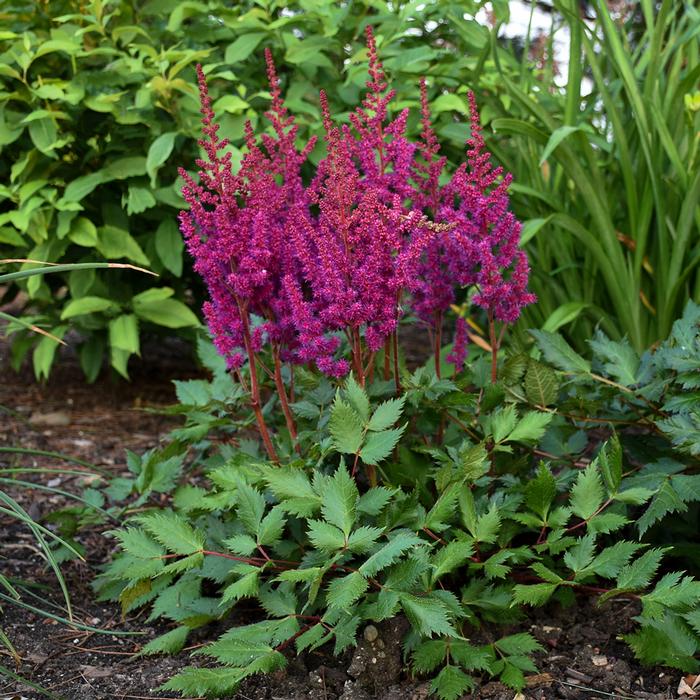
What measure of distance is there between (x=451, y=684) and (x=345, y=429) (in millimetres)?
493

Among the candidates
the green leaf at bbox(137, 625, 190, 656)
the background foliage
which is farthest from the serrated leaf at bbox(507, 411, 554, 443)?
the background foliage

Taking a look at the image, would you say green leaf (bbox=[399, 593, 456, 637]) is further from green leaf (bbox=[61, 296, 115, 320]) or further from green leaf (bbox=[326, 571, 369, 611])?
green leaf (bbox=[61, 296, 115, 320])

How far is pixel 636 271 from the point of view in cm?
284

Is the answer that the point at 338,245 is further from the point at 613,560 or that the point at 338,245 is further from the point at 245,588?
the point at 613,560

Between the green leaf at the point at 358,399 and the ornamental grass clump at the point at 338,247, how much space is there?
53 mm

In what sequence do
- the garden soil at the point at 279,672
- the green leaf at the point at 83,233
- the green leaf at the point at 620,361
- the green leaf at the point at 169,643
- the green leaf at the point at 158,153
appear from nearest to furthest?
the garden soil at the point at 279,672 < the green leaf at the point at 169,643 < the green leaf at the point at 620,361 < the green leaf at the point at 158,153 < the green leaf at the point at 83,233

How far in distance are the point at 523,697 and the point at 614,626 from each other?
325mm

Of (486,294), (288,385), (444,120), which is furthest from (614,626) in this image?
(444,120)

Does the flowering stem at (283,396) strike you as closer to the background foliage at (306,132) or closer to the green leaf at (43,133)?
the background foliage at (306,132)

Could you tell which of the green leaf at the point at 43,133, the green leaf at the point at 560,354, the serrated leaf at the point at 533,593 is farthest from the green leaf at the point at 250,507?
the green leaf at the point at 43,133

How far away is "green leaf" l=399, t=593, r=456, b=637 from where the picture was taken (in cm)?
149

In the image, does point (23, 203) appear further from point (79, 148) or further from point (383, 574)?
point (383, 574)

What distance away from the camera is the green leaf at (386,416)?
1688 mm

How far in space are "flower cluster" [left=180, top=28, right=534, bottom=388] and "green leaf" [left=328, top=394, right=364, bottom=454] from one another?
107 millimetres
